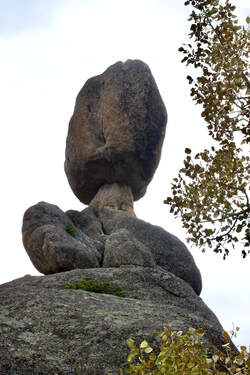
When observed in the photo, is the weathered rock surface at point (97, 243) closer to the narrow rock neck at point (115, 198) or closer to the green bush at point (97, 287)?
the narrow rock neck at point (115, 198)

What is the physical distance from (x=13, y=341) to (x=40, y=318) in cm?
111

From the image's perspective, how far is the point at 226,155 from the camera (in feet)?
36.3

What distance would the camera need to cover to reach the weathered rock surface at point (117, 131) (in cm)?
2273

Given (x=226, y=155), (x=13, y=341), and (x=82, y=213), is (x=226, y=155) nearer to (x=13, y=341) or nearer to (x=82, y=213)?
(x=13, y=341)

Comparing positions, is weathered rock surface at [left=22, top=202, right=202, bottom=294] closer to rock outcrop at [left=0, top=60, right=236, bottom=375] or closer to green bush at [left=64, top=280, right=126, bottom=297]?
rock outcrop at [left=0, top=60, right=236, bottom=375]

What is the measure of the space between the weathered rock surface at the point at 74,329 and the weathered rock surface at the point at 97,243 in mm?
4696

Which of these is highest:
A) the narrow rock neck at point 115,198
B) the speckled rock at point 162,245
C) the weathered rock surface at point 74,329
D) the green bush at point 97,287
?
the narrow rock neck at point 115,198

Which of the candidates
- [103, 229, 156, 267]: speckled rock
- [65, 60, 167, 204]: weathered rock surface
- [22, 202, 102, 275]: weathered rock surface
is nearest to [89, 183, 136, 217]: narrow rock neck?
[65, 60, 167, 204]: weathered rock surface

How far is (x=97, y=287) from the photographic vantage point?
526 inches

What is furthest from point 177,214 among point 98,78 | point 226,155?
point 98,78

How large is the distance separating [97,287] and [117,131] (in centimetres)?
1076

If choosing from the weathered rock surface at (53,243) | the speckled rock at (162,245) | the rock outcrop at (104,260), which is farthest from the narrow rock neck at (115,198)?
the weathered rock surface at (53,243)

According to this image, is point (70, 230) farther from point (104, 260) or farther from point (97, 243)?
point (104, 260)

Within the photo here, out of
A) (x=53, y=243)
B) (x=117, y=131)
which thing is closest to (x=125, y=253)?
(x=53, y=243)
